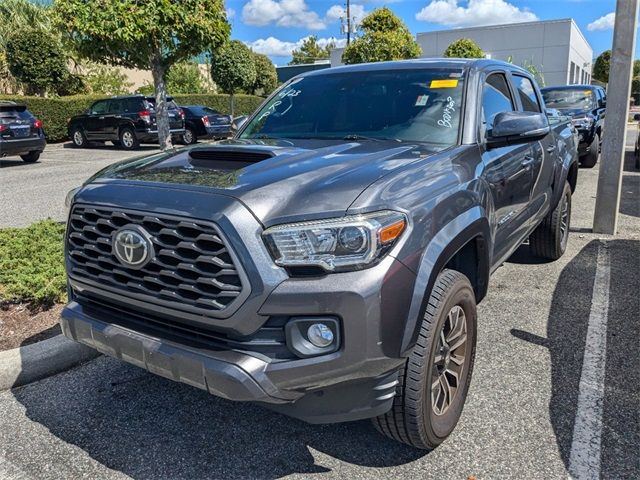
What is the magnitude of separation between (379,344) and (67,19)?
18.8 feet

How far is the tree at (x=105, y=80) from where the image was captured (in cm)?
2788

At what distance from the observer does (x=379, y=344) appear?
2.08m

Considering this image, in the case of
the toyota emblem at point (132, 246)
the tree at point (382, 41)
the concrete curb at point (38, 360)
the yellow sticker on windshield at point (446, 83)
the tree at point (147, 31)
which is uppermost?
the tree at point (382, 41)

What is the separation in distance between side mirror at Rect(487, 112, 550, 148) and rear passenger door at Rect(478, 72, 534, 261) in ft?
0.23

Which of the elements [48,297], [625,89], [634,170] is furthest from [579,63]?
[48,297]

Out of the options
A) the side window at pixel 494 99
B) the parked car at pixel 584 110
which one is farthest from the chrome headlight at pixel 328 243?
the parked car at pixel 584 110

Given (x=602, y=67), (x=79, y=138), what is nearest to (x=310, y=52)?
(x=602, y=67)

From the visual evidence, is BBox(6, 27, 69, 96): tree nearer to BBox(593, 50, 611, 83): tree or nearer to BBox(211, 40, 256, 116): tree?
BBox(211, 40, 256, 116): tree

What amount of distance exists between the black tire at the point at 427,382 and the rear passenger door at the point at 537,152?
1823 millimetres

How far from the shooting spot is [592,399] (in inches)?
120

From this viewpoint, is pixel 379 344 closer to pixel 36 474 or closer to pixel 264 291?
pixel 264 291

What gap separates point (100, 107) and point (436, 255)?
1835cm

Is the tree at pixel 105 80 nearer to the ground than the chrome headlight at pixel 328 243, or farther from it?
farther from it

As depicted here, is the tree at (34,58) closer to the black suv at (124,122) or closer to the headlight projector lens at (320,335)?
the black suv at (124,122)
